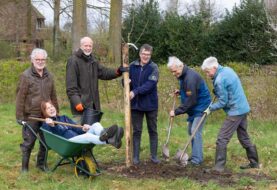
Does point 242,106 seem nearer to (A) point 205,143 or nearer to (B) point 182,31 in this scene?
(A) point 205,143

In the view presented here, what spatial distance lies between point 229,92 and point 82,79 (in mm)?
2166

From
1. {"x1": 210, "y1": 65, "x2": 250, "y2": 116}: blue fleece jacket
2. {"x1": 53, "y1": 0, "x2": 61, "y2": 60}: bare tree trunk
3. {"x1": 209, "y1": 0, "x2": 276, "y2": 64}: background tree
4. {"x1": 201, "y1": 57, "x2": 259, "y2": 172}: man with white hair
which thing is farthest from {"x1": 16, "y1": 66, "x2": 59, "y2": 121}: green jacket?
{"x1": 53, "y1": 0, "x2": 61, "y2": 60}: bare tree trunk

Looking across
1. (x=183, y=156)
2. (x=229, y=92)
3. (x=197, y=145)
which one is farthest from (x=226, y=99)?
(x=183, y=156)

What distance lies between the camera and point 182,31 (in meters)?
24.4

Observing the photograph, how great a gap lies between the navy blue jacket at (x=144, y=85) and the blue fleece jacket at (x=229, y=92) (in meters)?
0.95

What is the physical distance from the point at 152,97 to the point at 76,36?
40.5 feet

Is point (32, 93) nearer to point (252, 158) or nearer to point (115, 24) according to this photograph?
point (252, 158)

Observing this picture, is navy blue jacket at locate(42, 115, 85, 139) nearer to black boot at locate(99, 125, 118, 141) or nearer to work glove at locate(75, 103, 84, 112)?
work glove at locate(75, 103, 84, 112)

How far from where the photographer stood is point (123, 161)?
7812 millimetres

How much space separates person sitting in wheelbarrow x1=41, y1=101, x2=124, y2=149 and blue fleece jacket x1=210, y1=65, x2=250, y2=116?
5.05ft

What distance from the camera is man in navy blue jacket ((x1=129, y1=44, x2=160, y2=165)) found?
7.22m

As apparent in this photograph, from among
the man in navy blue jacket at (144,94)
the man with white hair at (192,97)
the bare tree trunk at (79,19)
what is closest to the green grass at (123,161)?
the man with white hair at (192,97)

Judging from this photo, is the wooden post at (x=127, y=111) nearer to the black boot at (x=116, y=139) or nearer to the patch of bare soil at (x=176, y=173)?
the patch of bare soil at (x=176, y=173)

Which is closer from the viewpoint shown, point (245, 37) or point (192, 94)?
point (192, 94)
